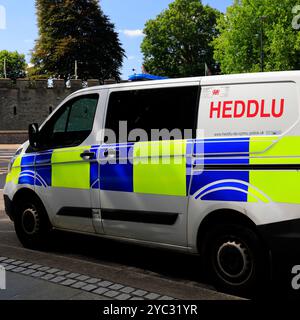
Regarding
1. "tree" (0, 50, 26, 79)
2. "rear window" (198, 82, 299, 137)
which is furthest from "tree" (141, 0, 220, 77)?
"rear window" (198, 82, 299, 137)

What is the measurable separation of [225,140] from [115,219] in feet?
4.93

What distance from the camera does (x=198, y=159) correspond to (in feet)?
13.6

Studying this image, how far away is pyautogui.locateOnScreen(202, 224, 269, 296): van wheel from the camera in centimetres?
387

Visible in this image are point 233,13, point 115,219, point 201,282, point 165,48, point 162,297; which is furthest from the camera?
point 165,48

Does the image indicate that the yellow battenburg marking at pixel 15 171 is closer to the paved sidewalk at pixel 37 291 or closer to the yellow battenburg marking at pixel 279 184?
the paved sidewalk at pixel 37 291

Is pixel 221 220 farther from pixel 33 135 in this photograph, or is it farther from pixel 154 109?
pixel 33 135

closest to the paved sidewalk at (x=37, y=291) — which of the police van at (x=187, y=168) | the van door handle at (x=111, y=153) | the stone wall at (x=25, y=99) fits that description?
the police van at (x=187, y=168)

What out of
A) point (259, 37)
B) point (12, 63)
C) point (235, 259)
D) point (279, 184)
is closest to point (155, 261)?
point (235, 259)

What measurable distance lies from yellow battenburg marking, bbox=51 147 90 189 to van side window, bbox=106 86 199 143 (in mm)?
513

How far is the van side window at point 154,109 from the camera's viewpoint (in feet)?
14.2

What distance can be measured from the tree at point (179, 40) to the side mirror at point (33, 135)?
1968 inches

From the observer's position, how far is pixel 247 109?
395cm
